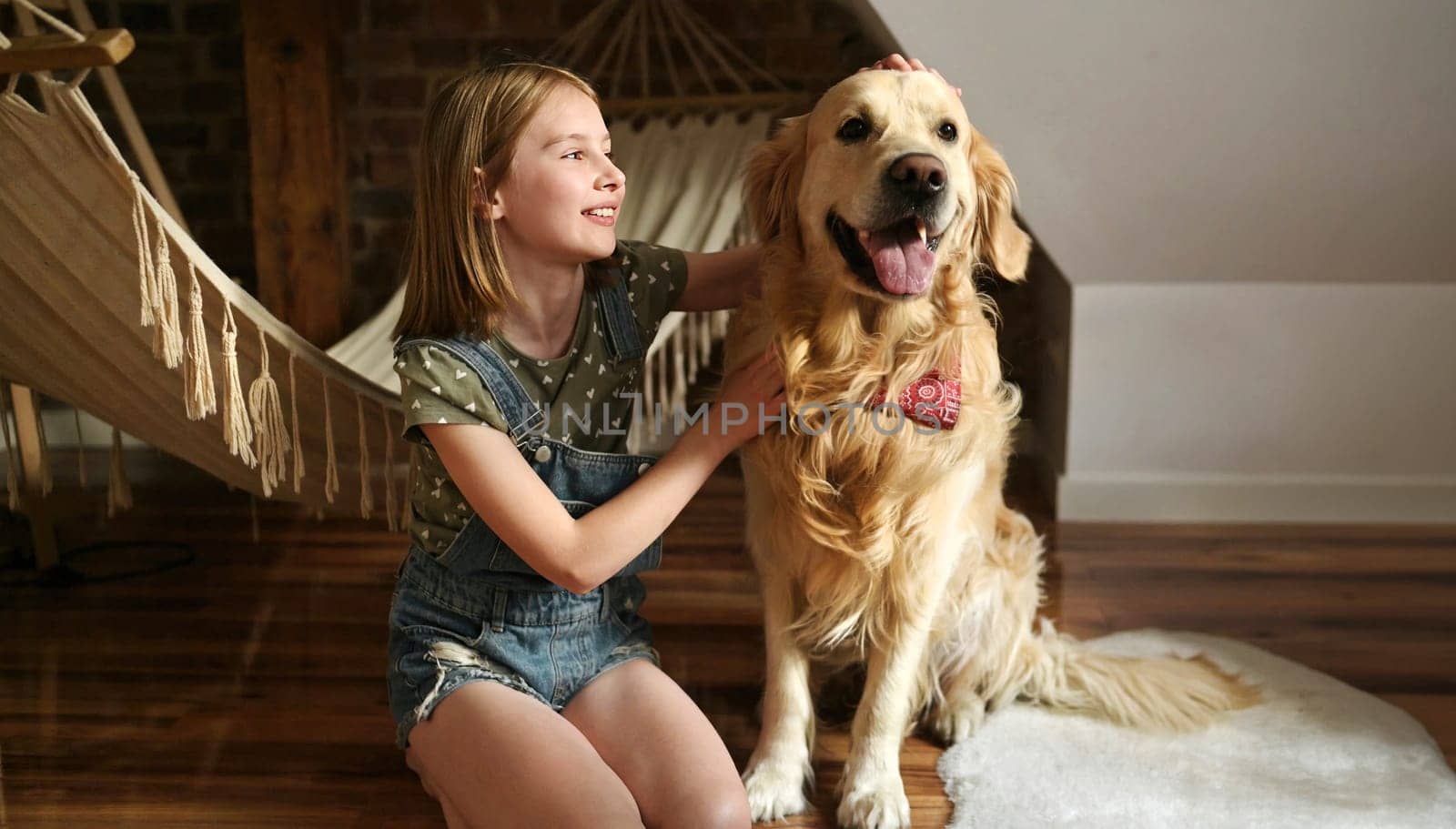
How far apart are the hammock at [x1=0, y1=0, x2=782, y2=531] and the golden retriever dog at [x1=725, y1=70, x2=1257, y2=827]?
2.00 ft

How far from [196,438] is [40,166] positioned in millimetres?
461

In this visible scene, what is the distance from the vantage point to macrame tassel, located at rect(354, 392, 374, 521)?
1.74 meters

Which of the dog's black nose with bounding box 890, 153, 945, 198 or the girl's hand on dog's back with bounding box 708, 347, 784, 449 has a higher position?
the dog's black nose with bounding box 890, 153, 945, 198

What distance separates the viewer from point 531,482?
1323 mm

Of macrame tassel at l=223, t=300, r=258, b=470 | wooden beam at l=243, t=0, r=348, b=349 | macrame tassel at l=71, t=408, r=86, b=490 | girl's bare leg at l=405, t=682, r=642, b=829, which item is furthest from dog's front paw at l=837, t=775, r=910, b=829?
wooden beam at l=243, t=0, r=348, b=349

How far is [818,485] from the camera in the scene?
1447 mm

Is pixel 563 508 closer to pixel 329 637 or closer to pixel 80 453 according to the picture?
pixel 329 637

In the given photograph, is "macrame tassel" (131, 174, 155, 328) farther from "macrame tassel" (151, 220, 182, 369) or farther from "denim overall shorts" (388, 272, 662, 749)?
"denim overall shorts" (388, 272, 662, 749)

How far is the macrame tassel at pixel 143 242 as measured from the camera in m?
1.49

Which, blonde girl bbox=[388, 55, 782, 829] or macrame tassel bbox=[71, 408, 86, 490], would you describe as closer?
blonde girl bbox=[388, 55, 782, 829]

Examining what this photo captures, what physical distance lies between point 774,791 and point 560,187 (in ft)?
Result: 2.39

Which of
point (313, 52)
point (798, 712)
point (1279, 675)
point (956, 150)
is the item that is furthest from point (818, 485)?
point (313, 52)

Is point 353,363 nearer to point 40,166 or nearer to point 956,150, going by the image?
point 40,166

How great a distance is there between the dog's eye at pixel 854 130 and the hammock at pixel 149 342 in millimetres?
767
